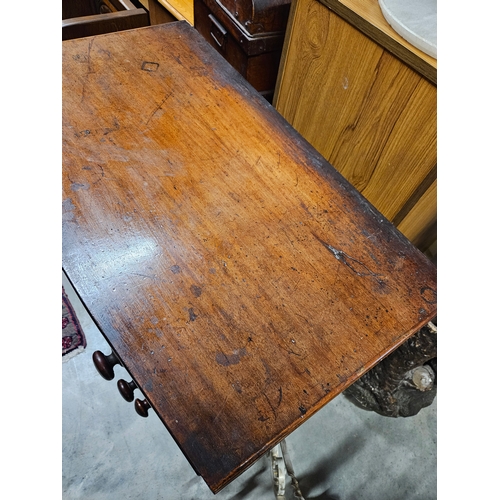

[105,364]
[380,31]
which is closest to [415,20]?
[380,31]

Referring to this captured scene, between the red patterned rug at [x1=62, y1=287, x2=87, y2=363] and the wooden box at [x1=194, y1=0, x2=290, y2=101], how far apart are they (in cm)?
111

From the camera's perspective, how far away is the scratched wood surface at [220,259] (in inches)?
21.3

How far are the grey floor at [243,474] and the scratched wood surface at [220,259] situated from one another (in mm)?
897

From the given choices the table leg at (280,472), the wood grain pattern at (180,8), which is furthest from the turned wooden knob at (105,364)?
the wood grain pattern at (180,8)

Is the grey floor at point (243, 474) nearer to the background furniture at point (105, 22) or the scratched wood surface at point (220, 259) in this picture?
the scratched wood surface at point (220, 259)

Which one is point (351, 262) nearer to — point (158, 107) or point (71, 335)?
point (158, 107)

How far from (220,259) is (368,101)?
2.42ft

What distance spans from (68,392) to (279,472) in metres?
0.77

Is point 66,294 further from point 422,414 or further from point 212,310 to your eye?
point 422,414

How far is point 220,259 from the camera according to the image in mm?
648

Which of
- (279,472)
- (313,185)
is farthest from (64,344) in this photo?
(313,185)

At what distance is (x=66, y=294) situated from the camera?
151 cm

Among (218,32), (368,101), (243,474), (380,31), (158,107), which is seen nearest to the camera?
(158,107)

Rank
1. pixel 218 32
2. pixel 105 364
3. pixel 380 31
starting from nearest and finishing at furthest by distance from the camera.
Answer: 1. pixel 105 364
2. pixel 380 31
3. pixel 218 32
